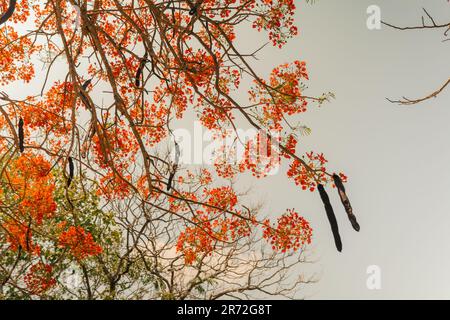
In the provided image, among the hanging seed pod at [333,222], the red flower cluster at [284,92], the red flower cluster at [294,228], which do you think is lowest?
the hanging seed pod at [333,222]

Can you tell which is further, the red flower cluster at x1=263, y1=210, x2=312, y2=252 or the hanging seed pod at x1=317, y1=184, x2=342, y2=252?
the red flower cluster at x1=263, y1=210, x2=312, y2=252

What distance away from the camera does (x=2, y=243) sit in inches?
195

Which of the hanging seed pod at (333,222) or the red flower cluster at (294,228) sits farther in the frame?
the red flower cluster at (294,228)

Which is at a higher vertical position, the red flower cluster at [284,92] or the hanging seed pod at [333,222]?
the red flower cluster at [284,92]

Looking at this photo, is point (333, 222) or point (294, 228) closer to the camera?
point (333, 222)

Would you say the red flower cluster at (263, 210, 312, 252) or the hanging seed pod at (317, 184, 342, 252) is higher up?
the red flower cluster at (263, 210, 312, 252)

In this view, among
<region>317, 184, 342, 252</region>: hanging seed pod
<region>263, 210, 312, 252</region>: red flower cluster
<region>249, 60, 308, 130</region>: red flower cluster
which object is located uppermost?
<region>249, 60, 308, 130</region>: red flower cluster

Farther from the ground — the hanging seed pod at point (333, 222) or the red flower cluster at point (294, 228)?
the red flower cluster at point (294, 228)
